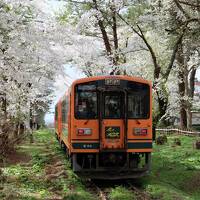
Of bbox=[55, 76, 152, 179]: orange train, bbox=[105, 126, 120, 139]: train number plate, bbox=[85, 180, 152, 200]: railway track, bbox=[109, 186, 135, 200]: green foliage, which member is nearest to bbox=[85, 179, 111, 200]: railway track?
bbox=[85, 180, 152, 200]: railway track

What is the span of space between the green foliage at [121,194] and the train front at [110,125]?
4.65ft

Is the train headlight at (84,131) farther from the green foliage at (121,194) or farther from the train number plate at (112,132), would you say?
the green foliage at (121,194)

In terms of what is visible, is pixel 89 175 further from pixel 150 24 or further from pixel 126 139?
pixel 150 24

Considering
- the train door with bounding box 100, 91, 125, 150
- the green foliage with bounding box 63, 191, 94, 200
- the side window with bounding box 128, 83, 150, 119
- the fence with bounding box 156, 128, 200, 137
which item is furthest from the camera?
the fence with bounding box 156, 128, 200, 137

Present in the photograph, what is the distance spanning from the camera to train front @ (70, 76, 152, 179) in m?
15.1

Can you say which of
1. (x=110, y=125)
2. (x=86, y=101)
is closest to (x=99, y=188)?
(x=110, y=125)

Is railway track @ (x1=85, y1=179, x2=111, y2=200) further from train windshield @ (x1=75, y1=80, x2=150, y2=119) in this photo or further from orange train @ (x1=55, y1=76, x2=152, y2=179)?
train windshield @ (x1=75, y1=80, x2=150, y2=119)

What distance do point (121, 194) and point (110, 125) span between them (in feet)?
8.67

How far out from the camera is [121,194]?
1302 centimetres

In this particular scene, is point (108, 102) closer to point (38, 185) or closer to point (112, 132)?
point (112, 132)

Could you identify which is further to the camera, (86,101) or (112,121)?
(86,101)

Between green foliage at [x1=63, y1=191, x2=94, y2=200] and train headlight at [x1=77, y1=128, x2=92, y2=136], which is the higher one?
train headlight at [x1=77, y1=128, x2=92, y2=136]

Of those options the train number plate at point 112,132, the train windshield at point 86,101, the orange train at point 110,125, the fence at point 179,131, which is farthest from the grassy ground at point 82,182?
the fence at point 179,131

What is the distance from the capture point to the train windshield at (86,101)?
15227 millimetres
